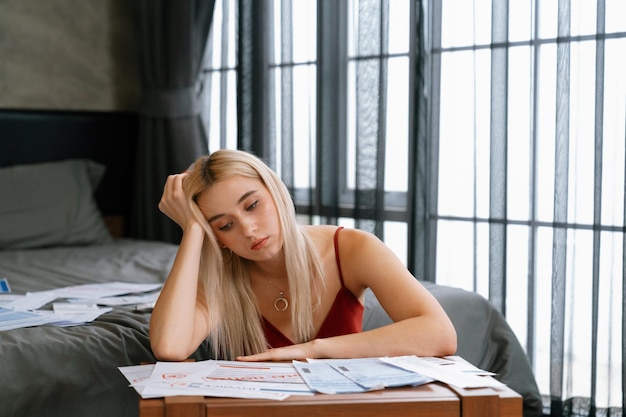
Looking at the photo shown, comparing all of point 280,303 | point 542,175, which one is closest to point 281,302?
point 280,303

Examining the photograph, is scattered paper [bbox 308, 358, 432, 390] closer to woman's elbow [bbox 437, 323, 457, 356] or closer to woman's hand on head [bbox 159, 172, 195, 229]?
woman's elbow [bbox 437, 323, 457, 356]

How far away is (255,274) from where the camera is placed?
203cm

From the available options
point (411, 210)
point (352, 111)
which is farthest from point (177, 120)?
point (411, 210)

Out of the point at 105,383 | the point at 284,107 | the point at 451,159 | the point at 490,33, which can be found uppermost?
the point at 490,33

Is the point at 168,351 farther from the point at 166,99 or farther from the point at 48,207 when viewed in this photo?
the point at 166,99

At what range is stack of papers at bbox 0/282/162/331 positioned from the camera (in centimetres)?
215

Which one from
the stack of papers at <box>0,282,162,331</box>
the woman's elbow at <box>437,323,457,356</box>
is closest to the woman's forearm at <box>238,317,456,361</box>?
the woman's elbow at <box>437,323,457,356</box>

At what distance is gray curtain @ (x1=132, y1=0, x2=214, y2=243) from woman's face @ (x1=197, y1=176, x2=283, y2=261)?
8.30ft

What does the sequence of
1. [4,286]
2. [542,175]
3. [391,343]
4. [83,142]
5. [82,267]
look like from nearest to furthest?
[391,343] < [4,286] < [542,175] < [82,267] < [83,142]

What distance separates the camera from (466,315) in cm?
256

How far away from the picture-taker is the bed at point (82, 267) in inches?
75.1

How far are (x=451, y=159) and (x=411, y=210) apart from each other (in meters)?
0.26

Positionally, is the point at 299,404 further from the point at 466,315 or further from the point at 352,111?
the point at 352,111

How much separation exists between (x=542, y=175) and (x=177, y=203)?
1551 mm
